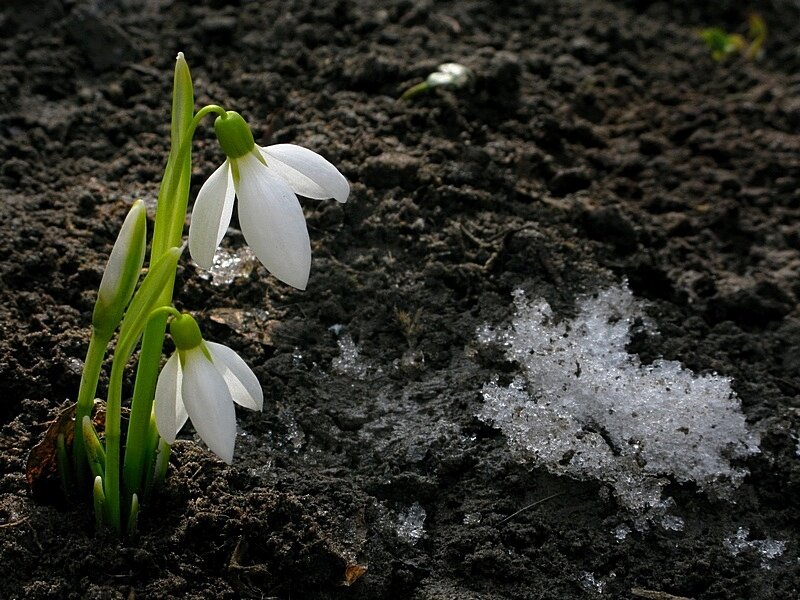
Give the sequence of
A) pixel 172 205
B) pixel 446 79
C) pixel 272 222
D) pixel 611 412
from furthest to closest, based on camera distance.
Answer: pixel 446 79 < pixel 611 412 < pixel 172 205 < pixel 272 222

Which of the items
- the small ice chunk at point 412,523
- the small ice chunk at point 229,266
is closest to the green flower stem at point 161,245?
the small ice chunk at point 412,523

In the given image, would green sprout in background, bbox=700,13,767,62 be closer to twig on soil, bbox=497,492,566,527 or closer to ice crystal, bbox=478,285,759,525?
ice crystal, bbox=478,285,759,525

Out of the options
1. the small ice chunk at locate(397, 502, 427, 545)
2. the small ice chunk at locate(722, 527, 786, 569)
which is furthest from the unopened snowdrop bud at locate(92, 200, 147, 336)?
the small ice chunk at locate(722, 527, 786, 569)

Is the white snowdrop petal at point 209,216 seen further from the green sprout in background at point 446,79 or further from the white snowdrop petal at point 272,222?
the green sprout in background at point 446,79

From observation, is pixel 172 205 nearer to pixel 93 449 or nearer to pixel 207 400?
pixel 207 400

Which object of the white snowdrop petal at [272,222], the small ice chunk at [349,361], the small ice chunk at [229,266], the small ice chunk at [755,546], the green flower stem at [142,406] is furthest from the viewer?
the small ice chunk at [229,266]

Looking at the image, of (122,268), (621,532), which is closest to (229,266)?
(122,268)
